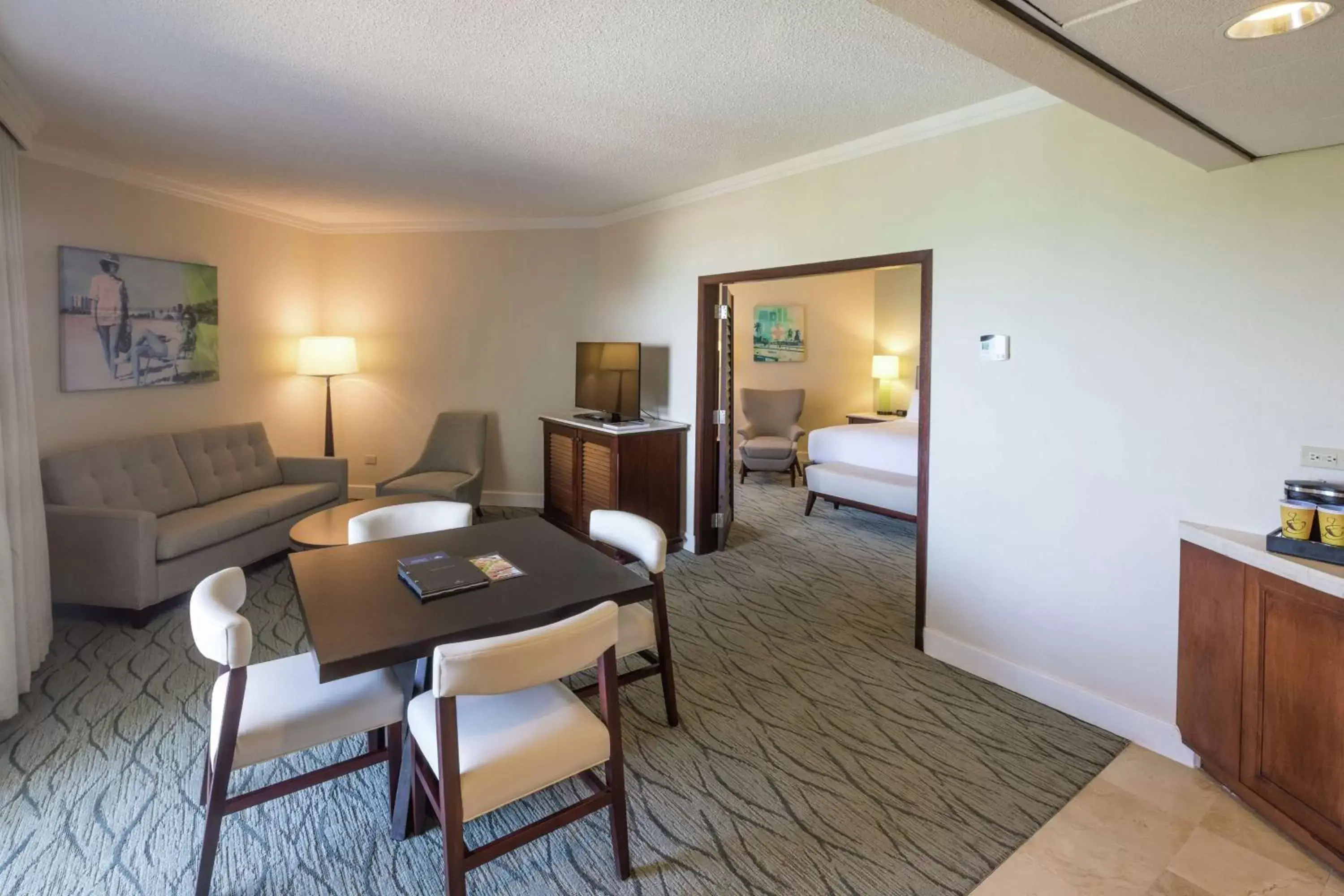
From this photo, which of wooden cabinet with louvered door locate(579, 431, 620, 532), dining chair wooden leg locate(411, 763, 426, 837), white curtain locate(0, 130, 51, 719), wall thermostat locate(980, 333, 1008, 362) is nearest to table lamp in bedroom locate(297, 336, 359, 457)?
wooden cabinet with louvered door locate(579, 431, 620, 532)

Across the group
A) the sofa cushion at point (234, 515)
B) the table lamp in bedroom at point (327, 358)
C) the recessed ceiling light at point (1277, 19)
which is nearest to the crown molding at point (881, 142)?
the recessed ceiling light at point (1277, 19)

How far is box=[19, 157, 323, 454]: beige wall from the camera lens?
12.3 ft

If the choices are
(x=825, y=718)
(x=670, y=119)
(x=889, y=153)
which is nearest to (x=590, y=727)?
(x=825, y=718)

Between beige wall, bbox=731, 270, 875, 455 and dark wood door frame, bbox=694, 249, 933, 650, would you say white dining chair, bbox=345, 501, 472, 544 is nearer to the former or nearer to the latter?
dark wood door frame, bbox=694, 249, 933, 650

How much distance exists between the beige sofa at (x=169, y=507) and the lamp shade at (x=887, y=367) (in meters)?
6.02

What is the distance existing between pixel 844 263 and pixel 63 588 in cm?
440

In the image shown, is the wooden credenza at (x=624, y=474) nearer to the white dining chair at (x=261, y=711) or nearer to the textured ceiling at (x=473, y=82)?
the textured ceiling at (x=473, y=82)

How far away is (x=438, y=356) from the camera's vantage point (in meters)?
6.07

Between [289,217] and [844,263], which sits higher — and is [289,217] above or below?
above

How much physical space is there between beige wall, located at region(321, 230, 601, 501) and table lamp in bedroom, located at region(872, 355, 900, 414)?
4.01 meters

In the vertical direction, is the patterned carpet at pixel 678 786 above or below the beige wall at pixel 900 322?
below

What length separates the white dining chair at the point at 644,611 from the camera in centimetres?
243

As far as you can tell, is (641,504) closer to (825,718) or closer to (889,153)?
(825,718)

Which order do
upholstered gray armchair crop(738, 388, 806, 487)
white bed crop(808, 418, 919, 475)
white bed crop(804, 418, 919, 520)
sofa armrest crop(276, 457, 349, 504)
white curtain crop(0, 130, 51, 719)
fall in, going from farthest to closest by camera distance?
1. upholstered gray armchair crop(738, 388, 806, 487)
2. white bed crop(808, 418, 919, 475)
3. white bed crop(804, 418, 919, 520)
4. sofa armrest crop(276, 457, 349, 504)
5. white curtain crop(0, 130, 51, 719)
